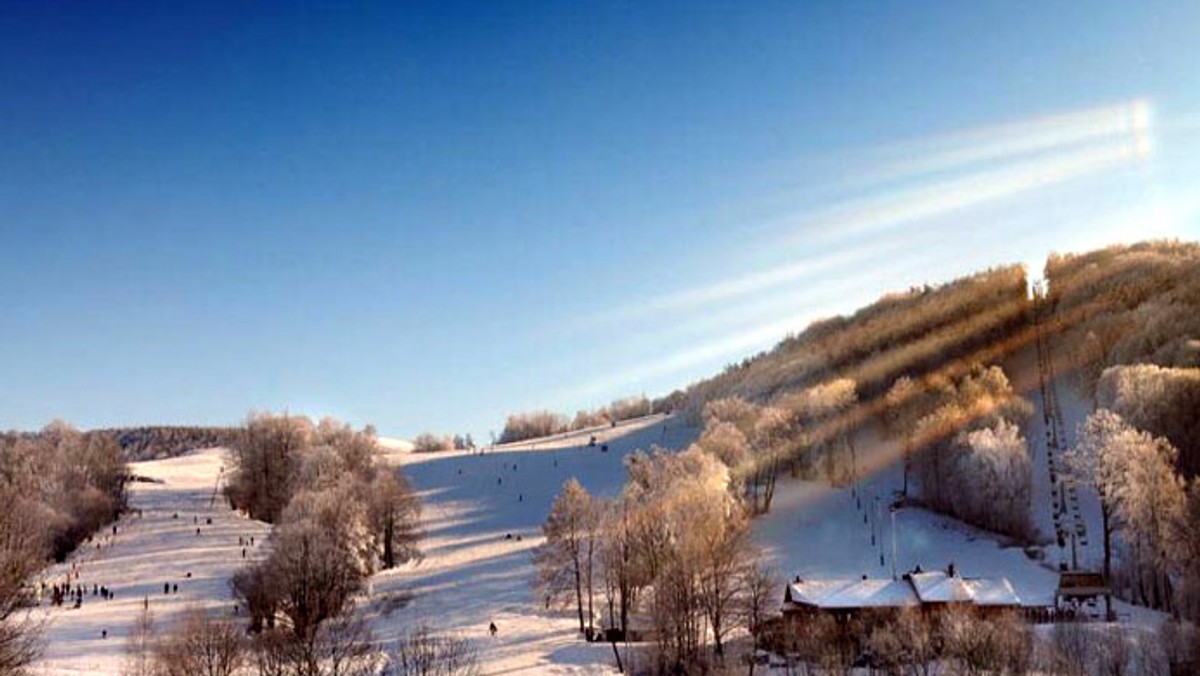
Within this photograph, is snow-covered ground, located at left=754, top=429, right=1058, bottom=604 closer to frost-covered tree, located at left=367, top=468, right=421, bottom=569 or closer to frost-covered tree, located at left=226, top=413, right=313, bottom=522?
frost-covered tree, located at left=367, top=468, right=421, bottom=569

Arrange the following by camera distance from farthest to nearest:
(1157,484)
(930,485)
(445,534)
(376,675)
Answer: (445,534) < (930,485) < (1157,484) < (376,675)

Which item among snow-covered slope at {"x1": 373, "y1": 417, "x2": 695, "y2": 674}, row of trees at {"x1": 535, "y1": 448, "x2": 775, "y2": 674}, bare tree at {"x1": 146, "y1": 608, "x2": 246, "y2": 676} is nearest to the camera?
bare tree at {"x1": 146, "y1": 608, "x2": 246, "y2": 676}

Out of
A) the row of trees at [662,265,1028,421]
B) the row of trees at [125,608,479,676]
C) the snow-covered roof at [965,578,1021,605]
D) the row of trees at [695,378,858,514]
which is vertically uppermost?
the row of trees at [662,265,1028,421]

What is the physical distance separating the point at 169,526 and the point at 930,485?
8317 cm

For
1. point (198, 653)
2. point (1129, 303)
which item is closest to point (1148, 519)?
point (198, 653)

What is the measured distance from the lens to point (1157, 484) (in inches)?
2589

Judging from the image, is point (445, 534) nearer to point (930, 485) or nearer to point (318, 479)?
point (318, 479)

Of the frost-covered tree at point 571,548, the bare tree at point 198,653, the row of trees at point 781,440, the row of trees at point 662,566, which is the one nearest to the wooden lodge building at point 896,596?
the row of trees at point 662,566

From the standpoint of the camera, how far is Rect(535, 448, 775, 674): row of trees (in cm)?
5953

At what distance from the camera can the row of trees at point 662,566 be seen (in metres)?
59.5

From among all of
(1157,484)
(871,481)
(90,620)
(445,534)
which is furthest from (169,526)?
(1157,484)

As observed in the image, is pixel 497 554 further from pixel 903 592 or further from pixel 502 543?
pixel 903 592

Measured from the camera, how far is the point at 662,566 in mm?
66250

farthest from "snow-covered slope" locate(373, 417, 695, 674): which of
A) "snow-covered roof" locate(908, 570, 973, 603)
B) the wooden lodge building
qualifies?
"snow-covered roof" locate(908, 570, 973, 603)
